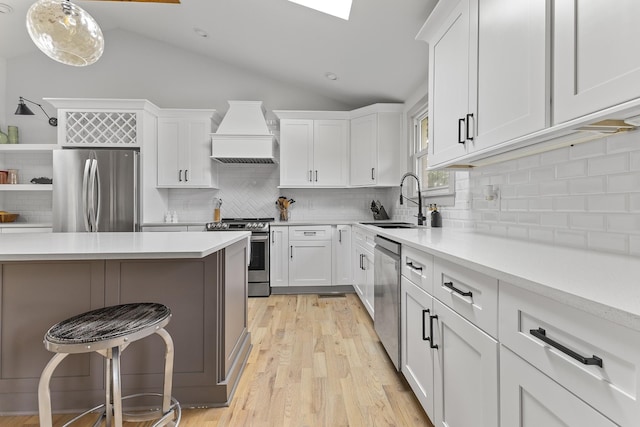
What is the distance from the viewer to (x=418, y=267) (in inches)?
63.9

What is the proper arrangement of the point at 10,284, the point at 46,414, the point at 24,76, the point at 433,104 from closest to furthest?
the point at 46,414 < the point at 10,284 < the point at 433,104 < the point at 24,76

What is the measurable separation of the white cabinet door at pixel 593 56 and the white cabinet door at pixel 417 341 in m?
0.93

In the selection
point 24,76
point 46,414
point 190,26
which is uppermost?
point 190,26

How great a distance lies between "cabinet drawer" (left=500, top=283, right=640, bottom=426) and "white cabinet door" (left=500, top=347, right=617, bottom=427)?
0.02m

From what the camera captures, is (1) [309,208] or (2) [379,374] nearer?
(2) [379,374]

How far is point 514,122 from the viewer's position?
131 cm

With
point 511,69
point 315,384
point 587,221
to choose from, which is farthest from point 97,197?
point 587,221

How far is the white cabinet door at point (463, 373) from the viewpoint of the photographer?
977 mm

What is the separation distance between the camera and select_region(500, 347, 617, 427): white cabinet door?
2.12 ft

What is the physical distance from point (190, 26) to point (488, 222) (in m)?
4.06

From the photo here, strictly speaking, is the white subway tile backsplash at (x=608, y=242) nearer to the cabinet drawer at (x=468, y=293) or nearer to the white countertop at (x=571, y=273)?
the white countertop at (x=571, y=273)

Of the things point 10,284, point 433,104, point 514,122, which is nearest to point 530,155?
point 514,122

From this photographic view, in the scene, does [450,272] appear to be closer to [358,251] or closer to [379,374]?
[379,374]

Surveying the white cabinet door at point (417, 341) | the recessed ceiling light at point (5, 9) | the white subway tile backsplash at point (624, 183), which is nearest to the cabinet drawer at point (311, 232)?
the white cabinet door at point (417, 341)
